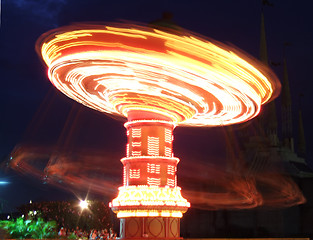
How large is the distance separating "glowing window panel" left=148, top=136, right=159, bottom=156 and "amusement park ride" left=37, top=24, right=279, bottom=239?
0.01 meters

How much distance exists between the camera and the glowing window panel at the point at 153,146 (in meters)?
30.4

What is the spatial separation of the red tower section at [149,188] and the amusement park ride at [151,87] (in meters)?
0.06

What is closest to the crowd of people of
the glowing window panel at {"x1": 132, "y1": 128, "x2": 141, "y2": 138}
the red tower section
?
the red tower section

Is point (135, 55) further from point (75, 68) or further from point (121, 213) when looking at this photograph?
point (121, 213)

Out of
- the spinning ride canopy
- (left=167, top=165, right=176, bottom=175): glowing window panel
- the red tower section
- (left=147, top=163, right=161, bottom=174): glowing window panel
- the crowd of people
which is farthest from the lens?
(left=167, top=165, right=176, bottom=175): glowing window panel

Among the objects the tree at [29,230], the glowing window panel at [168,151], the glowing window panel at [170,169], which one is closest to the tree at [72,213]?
the tree at [29,230]

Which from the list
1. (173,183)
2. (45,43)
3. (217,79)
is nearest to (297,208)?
(173,183)

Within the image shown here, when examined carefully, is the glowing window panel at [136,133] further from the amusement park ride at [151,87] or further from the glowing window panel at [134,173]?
the glowing window panel at [134,173]

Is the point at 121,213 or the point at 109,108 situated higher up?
the point at 109,108

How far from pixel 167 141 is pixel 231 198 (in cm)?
4062

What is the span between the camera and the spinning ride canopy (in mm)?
23812

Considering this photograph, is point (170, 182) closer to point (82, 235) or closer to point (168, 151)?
point (168, 151)

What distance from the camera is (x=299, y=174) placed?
74188mm

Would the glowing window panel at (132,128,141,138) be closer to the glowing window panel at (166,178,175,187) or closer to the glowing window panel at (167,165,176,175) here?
the glowing window panel at (167,165,176,175)
